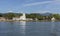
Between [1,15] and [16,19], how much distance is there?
44.7 ft

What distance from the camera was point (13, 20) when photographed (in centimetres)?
11881

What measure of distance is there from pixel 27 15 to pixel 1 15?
57.7 ft

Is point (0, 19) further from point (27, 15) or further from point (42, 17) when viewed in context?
point (42, 17)

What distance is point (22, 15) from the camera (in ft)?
391

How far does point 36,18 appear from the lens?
389ft

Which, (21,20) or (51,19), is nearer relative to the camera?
(21,20)

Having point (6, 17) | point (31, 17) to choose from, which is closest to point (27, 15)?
point (31, 17)

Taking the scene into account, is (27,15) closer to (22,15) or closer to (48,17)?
(22,15)

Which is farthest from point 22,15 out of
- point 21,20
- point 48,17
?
point 48,17

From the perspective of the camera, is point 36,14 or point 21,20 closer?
point 21,20

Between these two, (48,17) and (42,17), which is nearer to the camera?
(42,17)

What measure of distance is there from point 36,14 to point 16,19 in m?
16.5

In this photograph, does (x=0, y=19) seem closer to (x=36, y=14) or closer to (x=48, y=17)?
(x=36, y=14)

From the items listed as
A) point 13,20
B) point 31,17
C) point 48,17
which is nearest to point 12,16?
point 13,20
